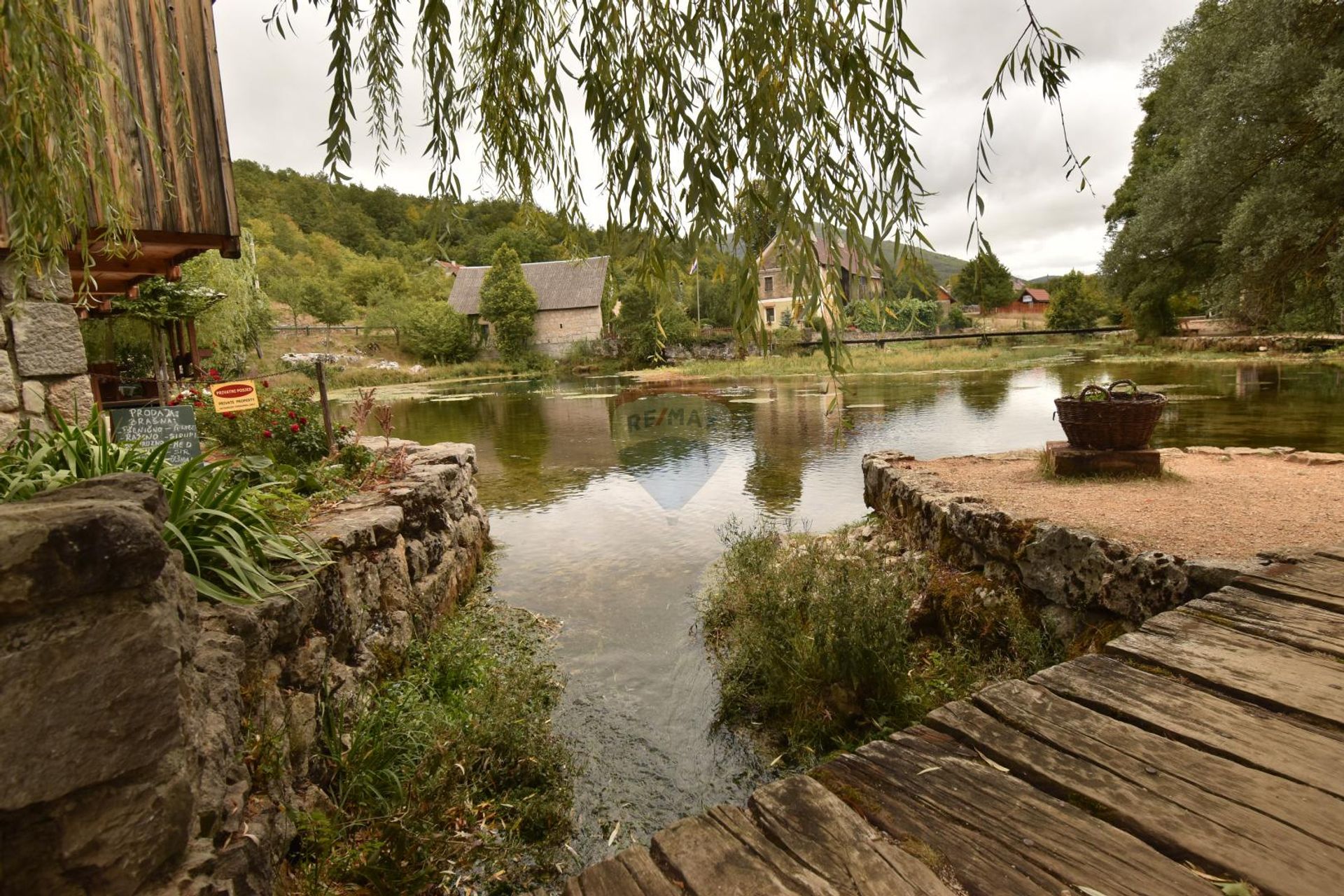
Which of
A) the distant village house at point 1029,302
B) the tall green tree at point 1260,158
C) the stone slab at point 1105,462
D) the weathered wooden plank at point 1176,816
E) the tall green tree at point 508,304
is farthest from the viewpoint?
the distant village house at point 1029,302

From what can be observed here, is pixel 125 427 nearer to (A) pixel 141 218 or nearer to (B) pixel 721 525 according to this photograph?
(A) pixel 141 218

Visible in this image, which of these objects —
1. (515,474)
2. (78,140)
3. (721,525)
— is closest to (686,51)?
(78,140)

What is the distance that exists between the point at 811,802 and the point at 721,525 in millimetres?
6720

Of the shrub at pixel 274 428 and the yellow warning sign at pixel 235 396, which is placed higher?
the yellow warning sign at pixel 235 396

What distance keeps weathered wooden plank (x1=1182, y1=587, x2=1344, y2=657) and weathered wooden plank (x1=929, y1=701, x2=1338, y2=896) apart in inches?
49.7

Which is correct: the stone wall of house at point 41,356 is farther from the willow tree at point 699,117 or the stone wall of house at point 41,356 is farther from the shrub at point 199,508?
the willow tree at point 699,117

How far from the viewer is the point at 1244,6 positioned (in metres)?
13.2

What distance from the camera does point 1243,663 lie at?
2.30 meters

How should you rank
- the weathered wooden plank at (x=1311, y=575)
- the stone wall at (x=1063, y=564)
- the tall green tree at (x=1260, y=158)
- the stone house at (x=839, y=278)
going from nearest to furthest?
the stone house at (x=839, y=278) < the weathered wooden plank at (x=1311, y=575) < the stone wall at (x=1063, y=564) < the tall green tree at (x=1260, y=158)

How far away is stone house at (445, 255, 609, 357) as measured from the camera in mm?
43594

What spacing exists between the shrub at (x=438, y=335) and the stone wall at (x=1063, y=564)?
1612 inches

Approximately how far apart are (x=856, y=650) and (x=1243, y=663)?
2.08 m

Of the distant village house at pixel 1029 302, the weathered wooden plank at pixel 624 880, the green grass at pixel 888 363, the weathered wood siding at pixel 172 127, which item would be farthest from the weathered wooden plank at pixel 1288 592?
the distant village house at pixel 1029 302

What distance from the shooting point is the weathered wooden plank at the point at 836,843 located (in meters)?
1.42
